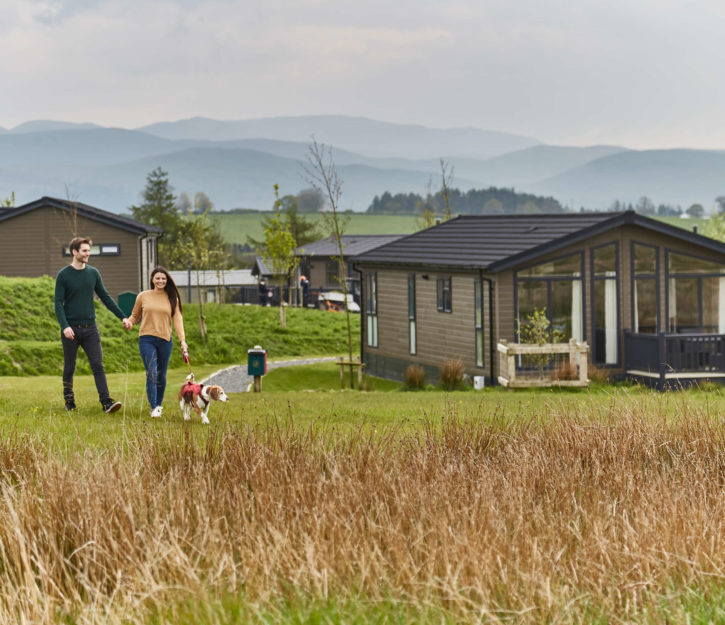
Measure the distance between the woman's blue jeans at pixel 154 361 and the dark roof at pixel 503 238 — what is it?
12736mm

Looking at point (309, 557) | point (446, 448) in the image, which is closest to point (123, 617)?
point (309, 557)

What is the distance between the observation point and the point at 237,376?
30297 mm

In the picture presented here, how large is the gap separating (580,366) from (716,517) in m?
15.8

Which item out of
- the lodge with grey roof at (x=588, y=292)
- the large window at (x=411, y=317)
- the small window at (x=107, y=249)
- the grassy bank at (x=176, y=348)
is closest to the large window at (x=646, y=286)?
the lodge with grey roof at (x=588, y=292)

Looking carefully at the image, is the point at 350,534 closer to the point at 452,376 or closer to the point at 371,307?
the point at 452,376

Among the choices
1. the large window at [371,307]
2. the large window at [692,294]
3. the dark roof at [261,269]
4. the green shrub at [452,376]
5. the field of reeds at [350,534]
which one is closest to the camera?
the field of reeds at [350,534]

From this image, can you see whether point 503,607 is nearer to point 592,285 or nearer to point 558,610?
point 558,610

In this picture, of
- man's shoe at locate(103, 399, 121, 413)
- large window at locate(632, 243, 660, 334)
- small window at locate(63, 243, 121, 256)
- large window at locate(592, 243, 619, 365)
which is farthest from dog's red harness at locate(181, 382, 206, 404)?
small window at locate(63, 243, 121, 256)

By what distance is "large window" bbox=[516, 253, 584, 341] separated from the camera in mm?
25406

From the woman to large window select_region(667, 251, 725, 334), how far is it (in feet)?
54.9

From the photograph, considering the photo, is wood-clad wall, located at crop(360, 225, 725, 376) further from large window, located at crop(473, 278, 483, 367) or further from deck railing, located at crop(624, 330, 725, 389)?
deck railing, located at crop(624, 330, 725, 389)

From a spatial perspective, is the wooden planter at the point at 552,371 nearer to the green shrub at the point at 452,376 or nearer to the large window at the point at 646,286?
the green shrub at the point at 452,376

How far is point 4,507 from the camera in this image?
7750 millimetres

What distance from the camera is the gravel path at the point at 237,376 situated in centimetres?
2731
